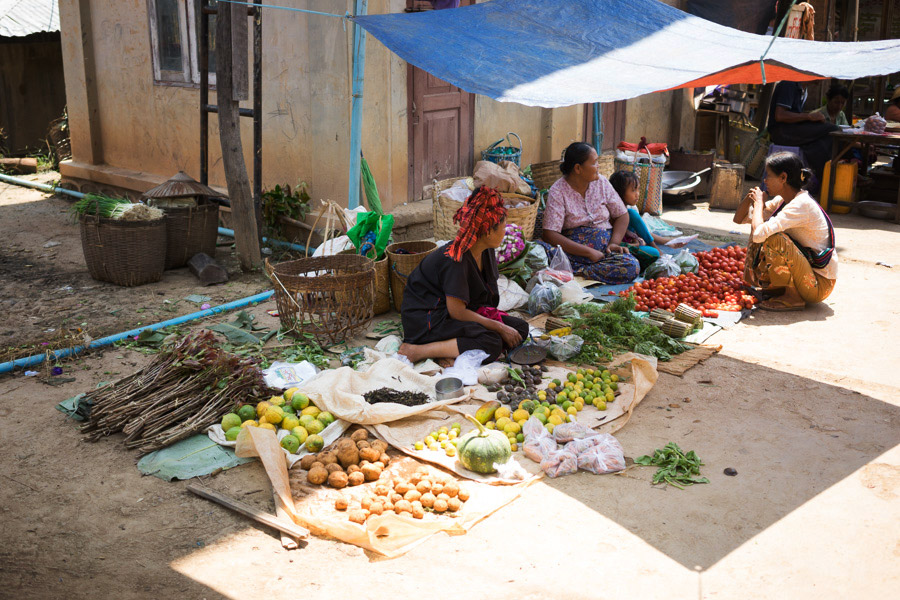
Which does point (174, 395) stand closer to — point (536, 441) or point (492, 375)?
point (492, 375)

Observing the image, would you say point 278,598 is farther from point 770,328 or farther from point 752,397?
point 770,328

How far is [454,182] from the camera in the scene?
22.6 feet

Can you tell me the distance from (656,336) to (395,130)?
132 inches

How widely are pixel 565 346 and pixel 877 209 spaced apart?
6.31 metres

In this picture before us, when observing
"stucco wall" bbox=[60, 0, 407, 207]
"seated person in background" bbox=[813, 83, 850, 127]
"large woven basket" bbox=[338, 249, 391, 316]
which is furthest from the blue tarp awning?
"seated person in background" bbox=[813, 83, 850, 127]

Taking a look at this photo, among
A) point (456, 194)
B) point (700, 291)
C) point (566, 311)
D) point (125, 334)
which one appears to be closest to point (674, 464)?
point (566, 311)

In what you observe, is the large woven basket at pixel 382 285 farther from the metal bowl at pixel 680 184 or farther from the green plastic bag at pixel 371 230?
the metal bowl at pixel 680 184

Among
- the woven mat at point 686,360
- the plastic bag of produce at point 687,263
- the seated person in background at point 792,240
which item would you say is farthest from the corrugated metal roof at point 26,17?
the woven mat at point 686,360

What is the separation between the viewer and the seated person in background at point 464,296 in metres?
4.53

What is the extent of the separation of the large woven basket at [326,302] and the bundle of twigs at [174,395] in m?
0.75

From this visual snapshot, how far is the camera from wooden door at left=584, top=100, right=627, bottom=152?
986cm

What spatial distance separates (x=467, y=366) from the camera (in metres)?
4.55

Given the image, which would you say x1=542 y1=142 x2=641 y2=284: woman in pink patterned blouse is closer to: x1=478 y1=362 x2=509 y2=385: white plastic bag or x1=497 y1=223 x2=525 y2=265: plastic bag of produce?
x1=497 y1=223 x2=525 y2=265: plastic bag of produce

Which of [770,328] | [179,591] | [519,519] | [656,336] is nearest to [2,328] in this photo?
[179,591]
